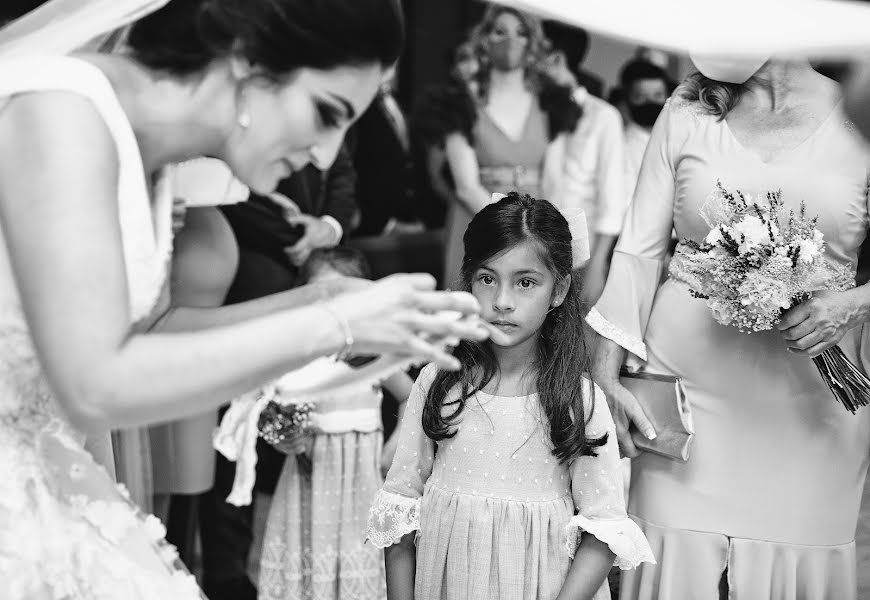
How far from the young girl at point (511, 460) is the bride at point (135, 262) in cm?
89

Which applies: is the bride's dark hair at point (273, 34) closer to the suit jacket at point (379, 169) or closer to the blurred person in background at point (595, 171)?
the suit jacket at point (379, 169)

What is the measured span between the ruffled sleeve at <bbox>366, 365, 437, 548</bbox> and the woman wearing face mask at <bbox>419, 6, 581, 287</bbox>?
8.55 feet

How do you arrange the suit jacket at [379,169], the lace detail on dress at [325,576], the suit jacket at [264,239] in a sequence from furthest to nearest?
the suit jacket at [379,169] → the suit jacket at [264,239] → the lace detail on dress at [325,576]

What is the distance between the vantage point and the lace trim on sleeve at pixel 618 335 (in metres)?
2.79

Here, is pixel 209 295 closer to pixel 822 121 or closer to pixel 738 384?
pixel 738 384

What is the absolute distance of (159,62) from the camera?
1.66 m

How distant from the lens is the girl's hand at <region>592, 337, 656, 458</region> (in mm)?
2758

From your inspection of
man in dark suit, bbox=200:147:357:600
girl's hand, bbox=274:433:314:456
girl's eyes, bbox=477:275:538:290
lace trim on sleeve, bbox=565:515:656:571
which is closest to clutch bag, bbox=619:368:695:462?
lace trim on sleeve, bbox=565:515:656:571

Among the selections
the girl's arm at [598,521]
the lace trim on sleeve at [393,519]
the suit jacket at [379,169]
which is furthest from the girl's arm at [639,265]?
the suit jacket at [379,169]

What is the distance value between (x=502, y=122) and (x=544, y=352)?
2.72 meters

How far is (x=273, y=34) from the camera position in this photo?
156 centimetres

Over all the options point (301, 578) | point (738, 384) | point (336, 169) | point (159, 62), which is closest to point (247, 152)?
point (159, 62)

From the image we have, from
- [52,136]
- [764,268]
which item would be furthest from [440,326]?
[764,268]

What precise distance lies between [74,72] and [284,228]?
277 cm
